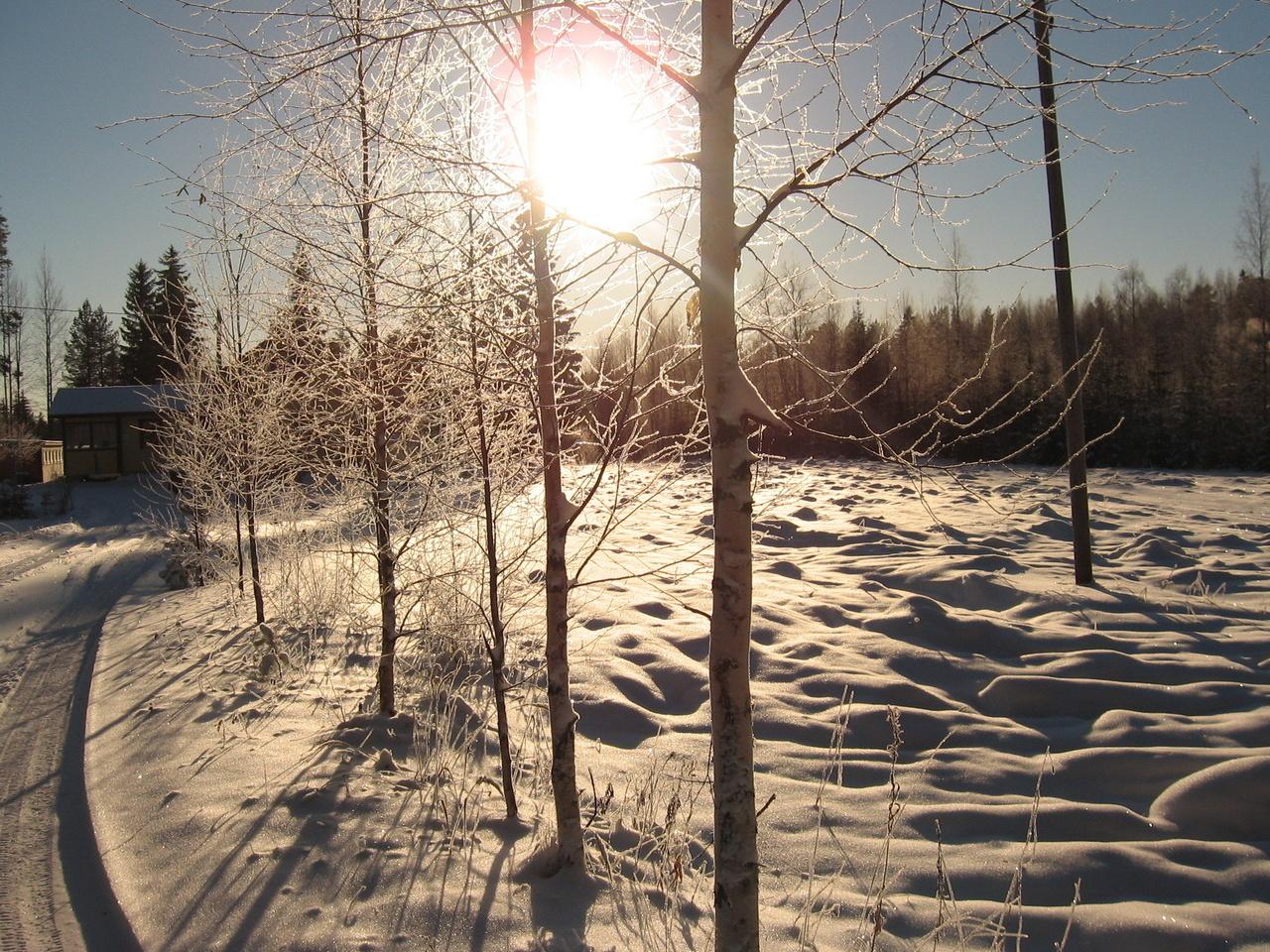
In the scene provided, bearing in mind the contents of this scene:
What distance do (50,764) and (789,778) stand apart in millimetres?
4637

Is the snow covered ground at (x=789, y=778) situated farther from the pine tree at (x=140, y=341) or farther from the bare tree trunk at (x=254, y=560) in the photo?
the pine tree at (x=140, y=341)

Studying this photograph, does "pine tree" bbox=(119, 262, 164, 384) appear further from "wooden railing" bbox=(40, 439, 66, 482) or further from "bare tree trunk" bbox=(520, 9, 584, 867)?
"bare tree trunk" bbox=(520, 9, 584, 867)

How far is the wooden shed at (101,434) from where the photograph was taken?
3095cm

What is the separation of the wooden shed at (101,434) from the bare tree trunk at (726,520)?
3447 centimetres

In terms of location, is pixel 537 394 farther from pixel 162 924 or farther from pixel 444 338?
pixel 162 924

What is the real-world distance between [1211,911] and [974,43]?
327 cm

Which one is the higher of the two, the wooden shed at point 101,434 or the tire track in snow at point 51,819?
the wooden shed at point 101,434

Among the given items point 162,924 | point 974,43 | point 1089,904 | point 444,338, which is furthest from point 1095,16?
point 162,924

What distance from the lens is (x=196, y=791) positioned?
4262 mm

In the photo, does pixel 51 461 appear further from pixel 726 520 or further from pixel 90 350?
pixel 726 520

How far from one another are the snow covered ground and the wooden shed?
27085 mm

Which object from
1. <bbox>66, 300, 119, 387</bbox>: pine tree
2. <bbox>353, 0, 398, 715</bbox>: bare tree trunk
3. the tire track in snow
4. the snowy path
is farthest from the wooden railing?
<bbox>353, 0, 398, 715</bbox>: bare tree trunk

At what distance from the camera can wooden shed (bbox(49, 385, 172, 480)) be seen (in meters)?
31.0

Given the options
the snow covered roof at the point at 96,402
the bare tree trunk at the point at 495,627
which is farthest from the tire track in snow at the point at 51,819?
the snow covered roof at the point at 96,402
